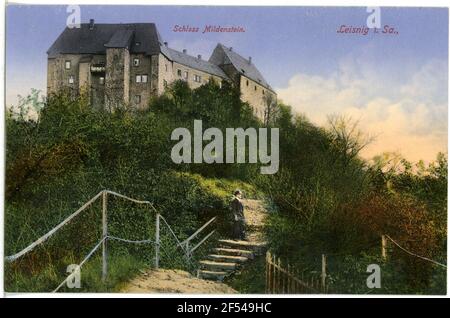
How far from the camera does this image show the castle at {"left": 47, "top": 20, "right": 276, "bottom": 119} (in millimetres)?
6145

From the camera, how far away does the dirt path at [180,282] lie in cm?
605

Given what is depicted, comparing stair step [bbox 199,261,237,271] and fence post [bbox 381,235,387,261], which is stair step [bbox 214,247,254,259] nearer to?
stair step [bbox 199,261,237,271]

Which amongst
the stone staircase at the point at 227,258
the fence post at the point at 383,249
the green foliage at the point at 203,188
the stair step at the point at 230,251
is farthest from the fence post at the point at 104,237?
the fence post at the point at 383,249

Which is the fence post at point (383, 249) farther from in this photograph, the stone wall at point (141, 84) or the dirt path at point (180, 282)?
the stone wall at point (141, 84)

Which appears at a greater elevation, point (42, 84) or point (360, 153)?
point (42, 84)

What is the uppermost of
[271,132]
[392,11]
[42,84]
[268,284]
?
[392,11]

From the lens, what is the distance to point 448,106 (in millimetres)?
6137

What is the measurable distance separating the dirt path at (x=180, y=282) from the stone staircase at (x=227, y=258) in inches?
2.2

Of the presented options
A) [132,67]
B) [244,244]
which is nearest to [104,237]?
[244,244]

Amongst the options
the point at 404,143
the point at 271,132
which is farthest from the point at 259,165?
the point at 404,143

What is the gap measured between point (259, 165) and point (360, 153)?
94 cm

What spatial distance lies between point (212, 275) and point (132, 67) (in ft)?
6.65
